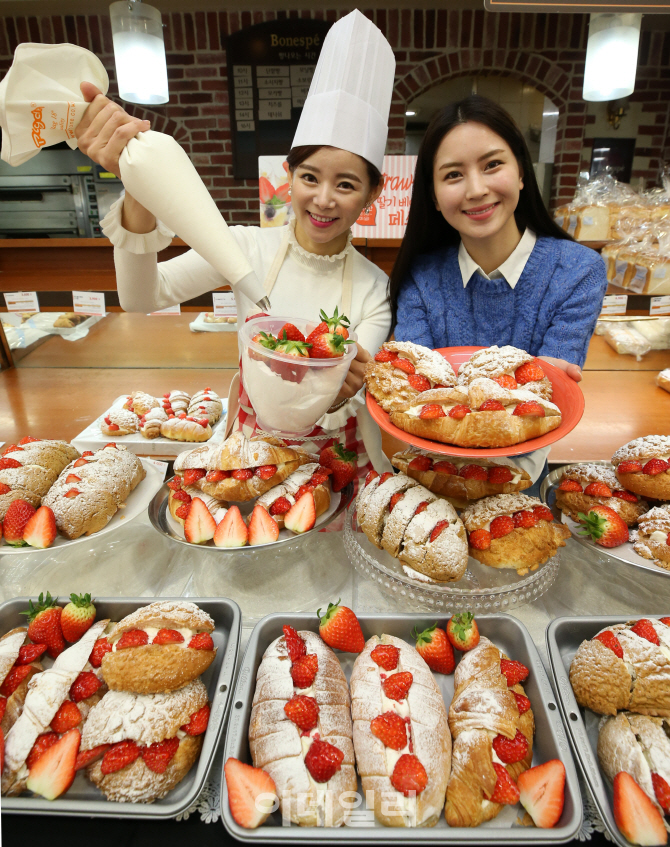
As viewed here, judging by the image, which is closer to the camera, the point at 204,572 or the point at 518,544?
the point at 518,544

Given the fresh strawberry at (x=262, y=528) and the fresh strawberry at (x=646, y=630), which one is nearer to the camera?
the fresh strawberry at (x=646, y=630)

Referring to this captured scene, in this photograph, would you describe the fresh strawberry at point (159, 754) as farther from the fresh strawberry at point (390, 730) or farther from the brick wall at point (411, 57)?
the brick wall at point (411, 57)

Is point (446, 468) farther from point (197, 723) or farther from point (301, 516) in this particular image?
point (197, 723)

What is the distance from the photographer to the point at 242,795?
91 centimetres

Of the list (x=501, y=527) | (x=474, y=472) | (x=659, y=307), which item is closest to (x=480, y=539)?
(x=501, y=527)

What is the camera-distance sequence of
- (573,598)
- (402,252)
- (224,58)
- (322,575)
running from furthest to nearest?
(224,58) < (402,252) < (322,575) < (573,598)

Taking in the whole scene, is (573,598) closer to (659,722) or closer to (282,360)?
(659,722)

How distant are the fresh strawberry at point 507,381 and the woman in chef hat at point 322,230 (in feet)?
1.51

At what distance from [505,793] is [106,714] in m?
0.76

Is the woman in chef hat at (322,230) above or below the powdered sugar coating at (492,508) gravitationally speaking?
above

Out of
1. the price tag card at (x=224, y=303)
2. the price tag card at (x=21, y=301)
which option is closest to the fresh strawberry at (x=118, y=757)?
the price tag card at (x=224, y=303)

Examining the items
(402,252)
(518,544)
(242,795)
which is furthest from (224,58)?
(242,795)

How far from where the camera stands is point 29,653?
1177 mm

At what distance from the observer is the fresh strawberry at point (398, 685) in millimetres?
1070
